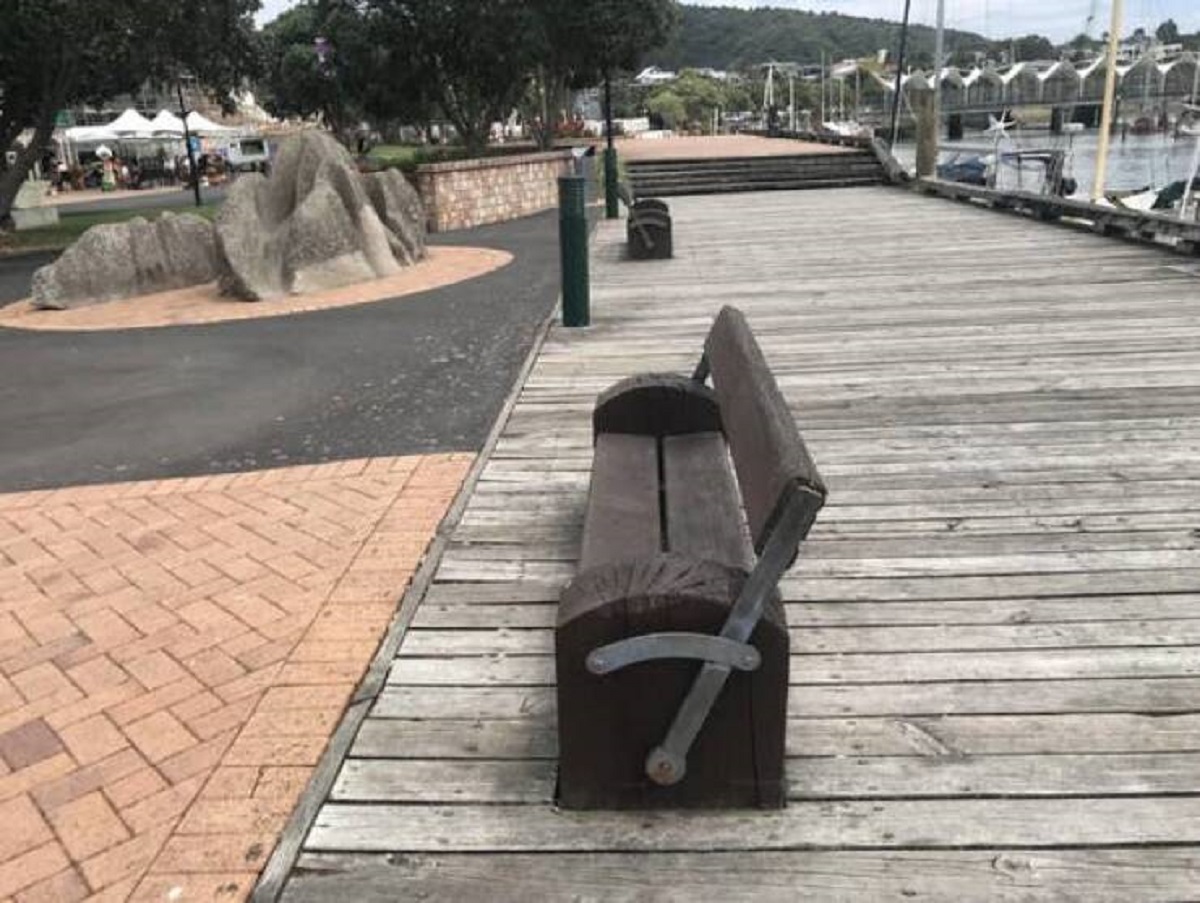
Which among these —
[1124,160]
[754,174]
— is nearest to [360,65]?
[754,174]

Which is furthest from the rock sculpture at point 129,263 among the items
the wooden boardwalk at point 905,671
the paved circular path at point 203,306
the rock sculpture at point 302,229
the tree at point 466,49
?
the tree at point 466,49

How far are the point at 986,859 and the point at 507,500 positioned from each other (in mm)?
2696

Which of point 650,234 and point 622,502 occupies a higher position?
point 650,234

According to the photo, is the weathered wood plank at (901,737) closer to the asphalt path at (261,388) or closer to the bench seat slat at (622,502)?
the bench seat slat at (622,502)

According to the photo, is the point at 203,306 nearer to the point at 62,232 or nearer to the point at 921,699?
the point at 921,699

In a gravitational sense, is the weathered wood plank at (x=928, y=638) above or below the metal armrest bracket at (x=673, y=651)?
below

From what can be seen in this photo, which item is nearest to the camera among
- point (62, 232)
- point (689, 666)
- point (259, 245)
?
point (689, 666)

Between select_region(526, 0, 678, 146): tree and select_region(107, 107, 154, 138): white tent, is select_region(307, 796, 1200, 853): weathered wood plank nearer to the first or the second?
select_region(526, 0, 678, 146): tree

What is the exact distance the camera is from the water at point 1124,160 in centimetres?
3428

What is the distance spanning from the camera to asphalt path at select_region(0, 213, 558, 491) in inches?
244

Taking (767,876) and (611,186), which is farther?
(611,186)

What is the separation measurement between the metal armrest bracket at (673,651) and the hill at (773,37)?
14398 cm

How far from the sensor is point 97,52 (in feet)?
67.3

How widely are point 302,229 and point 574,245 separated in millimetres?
5560
